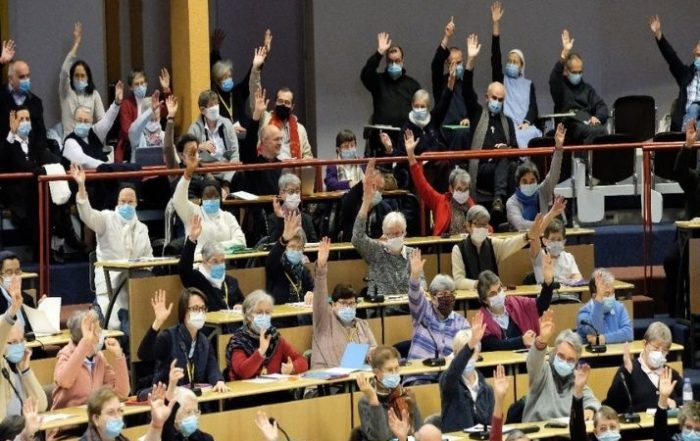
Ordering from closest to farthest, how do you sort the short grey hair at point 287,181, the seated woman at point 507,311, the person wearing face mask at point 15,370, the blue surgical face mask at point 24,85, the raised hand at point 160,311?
the person wearing face mask at point 15,370 < the raised hand at point 160,311 < the seated woman at point 507,311 < the short grey hair at point 287,181 < the blue surgical face mask at point 24,85

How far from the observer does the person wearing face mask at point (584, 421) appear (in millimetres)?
10555

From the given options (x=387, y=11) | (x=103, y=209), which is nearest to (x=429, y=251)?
(x=103, y=209)

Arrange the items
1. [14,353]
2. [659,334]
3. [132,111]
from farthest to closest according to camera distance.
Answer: [132,111] < [659,334] < [14,353]

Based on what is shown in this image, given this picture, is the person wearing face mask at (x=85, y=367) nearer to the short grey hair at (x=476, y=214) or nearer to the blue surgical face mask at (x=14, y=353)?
the blue surgical face mask at (x=14, y=353)

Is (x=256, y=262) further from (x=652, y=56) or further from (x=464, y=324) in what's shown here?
(x=652, y=56)

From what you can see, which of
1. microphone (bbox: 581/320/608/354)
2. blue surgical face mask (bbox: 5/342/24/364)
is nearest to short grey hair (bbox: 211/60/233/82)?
microphone (bbox: 581/320/608/354)

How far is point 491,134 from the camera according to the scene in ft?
48.4

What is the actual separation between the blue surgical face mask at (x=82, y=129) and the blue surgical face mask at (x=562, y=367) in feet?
14.5

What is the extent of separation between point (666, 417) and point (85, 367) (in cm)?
335

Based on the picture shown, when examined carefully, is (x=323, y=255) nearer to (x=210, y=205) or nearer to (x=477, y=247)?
(x=210, y=205)

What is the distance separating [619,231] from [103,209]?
407 centimetres

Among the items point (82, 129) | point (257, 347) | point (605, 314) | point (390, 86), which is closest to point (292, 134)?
point (390, 86)

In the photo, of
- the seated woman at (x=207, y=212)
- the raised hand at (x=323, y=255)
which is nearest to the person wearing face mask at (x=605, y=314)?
the raised hand at (x=323, y=255)

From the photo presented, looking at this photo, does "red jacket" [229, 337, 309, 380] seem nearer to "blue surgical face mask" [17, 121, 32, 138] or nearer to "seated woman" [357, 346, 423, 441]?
"seated woman" [357, 346, 423, 441]
